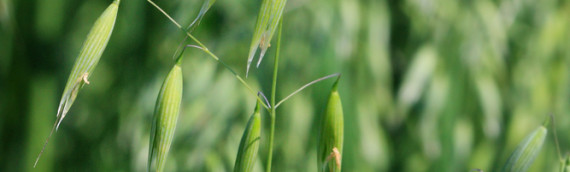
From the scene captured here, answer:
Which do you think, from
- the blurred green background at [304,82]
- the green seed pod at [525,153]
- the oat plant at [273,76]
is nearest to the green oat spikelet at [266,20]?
the oat plant at [273,76]

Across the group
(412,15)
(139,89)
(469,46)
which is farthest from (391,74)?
(139,89)

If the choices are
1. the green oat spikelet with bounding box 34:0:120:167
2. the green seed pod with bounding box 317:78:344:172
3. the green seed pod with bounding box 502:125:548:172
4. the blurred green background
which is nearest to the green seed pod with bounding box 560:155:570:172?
the green seed pod with bounding box 502:125:548:172

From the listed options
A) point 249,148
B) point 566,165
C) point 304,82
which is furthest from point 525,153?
point 304,82

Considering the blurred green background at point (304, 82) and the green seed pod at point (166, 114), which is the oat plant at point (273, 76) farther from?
the blurred green background at point (304, 82)

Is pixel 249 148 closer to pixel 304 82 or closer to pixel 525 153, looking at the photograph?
pixel 525 153

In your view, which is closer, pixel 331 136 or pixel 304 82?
pixel 331 136

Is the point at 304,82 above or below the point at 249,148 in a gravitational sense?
above
